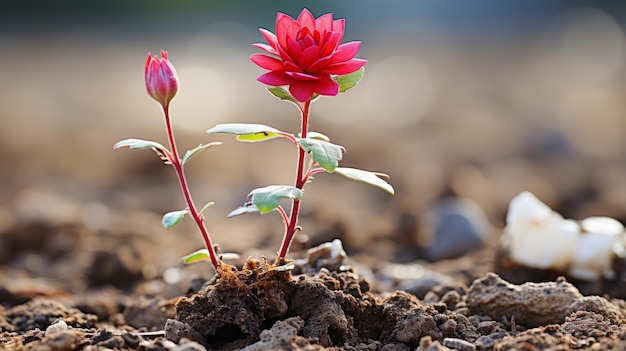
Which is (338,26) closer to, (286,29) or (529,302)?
(286,29)

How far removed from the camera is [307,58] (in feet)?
7.40

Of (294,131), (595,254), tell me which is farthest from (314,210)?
(294,131)

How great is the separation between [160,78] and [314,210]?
291 centimetres

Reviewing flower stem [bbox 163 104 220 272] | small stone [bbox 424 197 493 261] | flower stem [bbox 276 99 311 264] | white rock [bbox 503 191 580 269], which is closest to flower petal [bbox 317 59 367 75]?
flower stem [bbox 276 99 311 264]

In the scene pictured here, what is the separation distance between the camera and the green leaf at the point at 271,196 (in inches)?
83.7

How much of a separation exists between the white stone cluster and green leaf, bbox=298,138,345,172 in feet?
4.35

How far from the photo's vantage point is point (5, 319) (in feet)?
9.25

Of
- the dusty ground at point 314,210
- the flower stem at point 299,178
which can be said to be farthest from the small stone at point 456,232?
the flower stem at point 299,178

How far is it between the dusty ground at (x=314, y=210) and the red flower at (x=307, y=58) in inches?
20.4

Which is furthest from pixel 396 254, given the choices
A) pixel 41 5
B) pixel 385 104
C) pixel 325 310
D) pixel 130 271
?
pixel 41 5

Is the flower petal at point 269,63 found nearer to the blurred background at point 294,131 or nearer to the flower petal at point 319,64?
the flower petal at point 319,64

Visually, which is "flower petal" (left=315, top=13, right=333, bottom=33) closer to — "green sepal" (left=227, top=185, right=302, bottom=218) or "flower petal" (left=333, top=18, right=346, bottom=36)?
"flower petal" (left=333, top=18, right=346, bottom=36)

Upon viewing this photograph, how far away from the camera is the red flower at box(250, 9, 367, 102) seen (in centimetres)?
225

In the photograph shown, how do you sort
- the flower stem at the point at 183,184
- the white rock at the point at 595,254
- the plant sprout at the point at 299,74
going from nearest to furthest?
the plant sprout at the point at 299,74 < the flower stem at the point at 183,184 < the white rock at the point at 595,254
